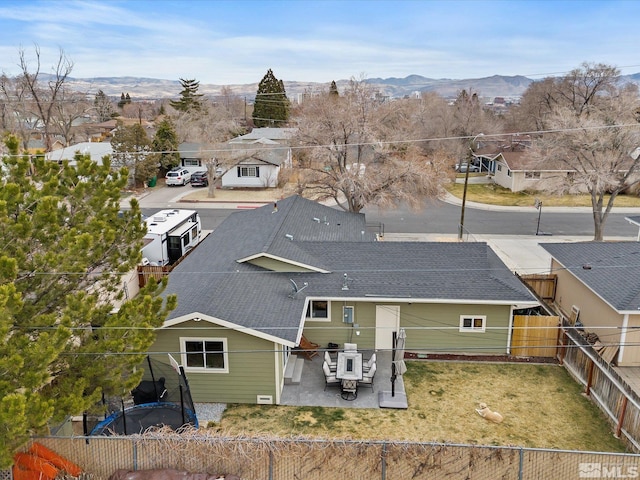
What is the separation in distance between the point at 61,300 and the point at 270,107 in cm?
6991

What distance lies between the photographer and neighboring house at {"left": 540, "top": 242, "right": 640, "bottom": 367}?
54.4 ft

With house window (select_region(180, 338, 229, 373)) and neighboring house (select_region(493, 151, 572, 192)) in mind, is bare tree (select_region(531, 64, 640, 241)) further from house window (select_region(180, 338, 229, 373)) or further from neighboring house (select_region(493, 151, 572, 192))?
house window (select_region(180, 338, 229, 373))

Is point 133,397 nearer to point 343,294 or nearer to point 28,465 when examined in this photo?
point 28,465

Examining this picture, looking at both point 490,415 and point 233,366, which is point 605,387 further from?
point 233,366

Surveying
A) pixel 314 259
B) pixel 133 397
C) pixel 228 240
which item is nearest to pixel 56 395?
pixel 133 397

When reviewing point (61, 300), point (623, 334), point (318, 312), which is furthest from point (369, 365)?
point (61, 300)

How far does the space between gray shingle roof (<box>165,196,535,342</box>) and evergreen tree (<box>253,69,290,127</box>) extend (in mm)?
56871

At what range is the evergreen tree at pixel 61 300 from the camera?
28.1 ft

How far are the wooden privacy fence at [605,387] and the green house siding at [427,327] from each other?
2.03 metres

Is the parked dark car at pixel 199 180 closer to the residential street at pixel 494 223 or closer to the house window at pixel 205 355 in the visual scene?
the residential street at pixel 494 223

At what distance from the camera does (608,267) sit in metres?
19.0

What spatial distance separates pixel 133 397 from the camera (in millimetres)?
13875

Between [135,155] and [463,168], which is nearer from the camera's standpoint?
[135,155]

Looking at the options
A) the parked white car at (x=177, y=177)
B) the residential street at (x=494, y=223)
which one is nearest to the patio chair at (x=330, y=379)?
the residential street at (x=494, y=223)
